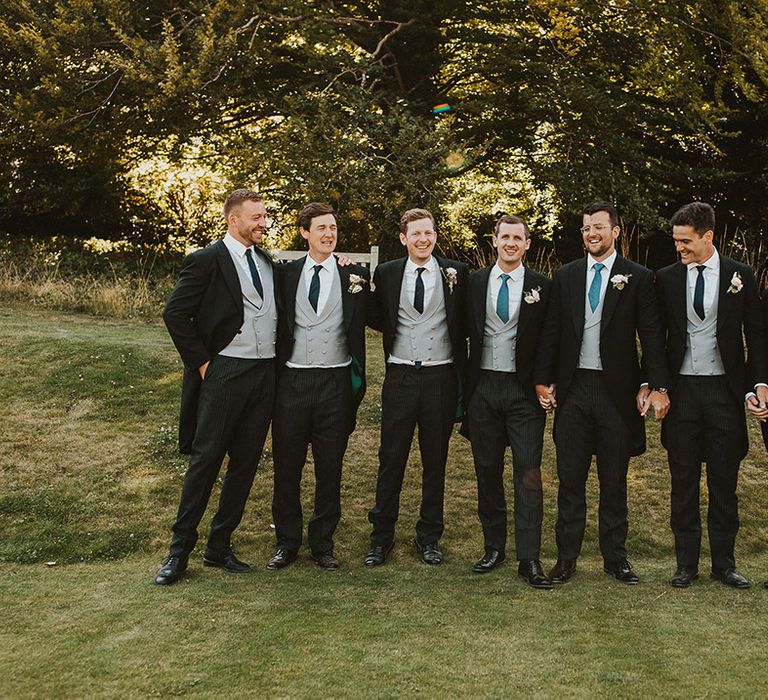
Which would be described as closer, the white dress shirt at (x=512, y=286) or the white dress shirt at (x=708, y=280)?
the white dress shirt at (x=708, y=280)

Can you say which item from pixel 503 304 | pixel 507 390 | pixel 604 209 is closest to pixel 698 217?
pixel 604 209

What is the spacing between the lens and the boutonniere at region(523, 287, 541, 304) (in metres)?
4.84

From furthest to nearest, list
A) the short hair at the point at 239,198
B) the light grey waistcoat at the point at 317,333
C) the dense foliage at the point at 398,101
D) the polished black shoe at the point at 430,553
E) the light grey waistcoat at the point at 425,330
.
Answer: the dense foliage at the point at 398,101 < the polished black shoe at the point at 430,553 < the light grey waistcoat at the point at 425,330 < the light grey waistcoat at the point at 317,333 < the short hair at the point at 239,198

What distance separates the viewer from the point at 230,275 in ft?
15.7

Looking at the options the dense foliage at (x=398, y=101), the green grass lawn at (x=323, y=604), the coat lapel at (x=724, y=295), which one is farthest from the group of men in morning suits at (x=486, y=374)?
the dense foliage at (x=398, y=101)

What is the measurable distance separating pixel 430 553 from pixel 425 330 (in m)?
1.36

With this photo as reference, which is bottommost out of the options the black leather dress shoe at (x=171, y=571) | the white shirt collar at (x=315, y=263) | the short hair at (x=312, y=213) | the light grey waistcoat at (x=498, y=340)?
the black leather dress shoe at (x=171, y=571)

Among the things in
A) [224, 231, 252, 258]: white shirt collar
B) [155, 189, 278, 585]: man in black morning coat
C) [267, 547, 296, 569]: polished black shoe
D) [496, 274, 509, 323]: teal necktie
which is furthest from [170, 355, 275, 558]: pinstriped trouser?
[496, 274, 509, 323]: teal necktie

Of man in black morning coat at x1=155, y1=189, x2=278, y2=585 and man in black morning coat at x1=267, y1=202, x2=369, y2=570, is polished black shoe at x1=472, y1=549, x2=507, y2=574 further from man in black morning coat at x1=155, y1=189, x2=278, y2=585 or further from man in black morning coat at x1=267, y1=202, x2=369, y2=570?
man in black morning coat at x1=155, y1=189, x2=278, y2=585

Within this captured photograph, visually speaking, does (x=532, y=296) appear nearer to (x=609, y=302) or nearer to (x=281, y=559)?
(x=609, y=302)

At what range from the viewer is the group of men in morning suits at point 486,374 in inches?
185

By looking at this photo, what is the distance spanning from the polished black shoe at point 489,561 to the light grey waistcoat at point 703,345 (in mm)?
1523

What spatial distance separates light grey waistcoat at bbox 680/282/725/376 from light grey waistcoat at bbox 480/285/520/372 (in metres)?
0.93

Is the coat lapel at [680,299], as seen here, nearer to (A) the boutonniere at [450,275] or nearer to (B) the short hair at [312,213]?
(A) the boutonniere at [450,275]
